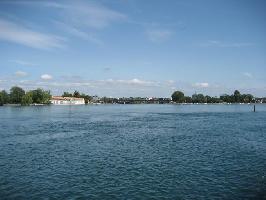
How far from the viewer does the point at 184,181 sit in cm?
2727

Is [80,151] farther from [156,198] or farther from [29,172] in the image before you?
[156,198]

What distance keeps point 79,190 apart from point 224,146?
85.5 feet

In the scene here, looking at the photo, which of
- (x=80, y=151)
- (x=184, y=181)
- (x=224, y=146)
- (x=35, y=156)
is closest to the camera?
(x=184, y=181)

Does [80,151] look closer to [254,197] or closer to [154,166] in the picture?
[154,166]

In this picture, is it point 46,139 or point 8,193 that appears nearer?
point 8,193

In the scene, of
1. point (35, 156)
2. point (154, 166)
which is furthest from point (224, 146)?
point (35, 156)

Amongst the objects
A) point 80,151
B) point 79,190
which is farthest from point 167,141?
point 79,190

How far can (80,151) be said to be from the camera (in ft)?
136

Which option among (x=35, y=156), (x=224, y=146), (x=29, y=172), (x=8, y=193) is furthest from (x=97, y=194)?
(x=224, y=146)

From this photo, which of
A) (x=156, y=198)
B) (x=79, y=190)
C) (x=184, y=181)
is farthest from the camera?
(x=184, y=181)

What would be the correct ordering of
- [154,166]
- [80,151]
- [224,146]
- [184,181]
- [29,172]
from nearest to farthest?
1. [184,181]
2. [29,172]
3. [154,166]
4. [80,151]
5. [224,146]

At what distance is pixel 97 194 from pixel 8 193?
6258 millimetres

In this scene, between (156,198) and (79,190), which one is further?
(79,190)

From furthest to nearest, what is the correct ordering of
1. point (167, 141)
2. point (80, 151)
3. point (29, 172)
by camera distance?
point (167, 141) < point (80, 151) < point (29, 172)
